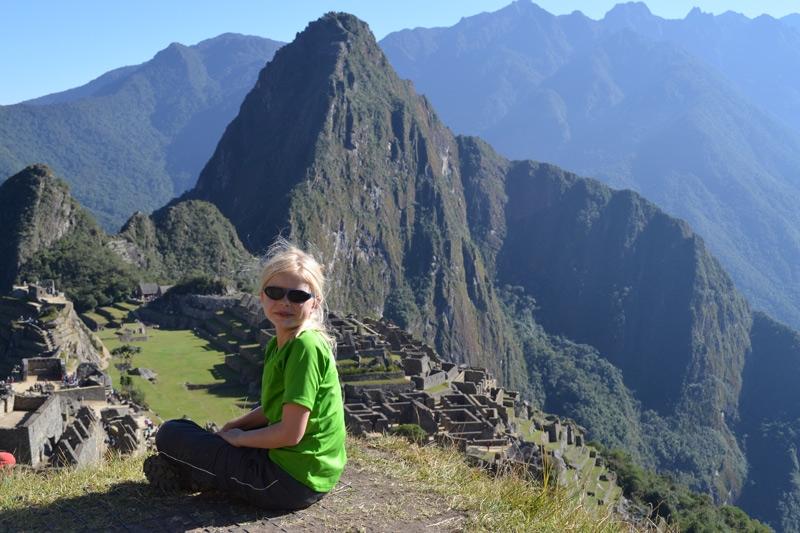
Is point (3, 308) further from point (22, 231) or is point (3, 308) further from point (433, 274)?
point (433, 274)

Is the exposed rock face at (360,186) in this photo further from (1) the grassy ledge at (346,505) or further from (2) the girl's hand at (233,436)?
(2) the girl's hand at (233,436)

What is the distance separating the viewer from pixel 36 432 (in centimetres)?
1677

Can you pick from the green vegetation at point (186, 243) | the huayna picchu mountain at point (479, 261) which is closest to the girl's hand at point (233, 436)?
the green vegetation at point (186, 243)

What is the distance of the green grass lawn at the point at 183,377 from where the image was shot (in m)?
28.4

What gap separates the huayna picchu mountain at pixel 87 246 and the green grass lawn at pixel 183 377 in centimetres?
1260

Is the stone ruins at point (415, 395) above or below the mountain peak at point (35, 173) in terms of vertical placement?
below

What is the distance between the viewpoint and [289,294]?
5.77m

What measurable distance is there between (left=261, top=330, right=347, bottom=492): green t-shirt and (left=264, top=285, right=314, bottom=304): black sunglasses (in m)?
0.27

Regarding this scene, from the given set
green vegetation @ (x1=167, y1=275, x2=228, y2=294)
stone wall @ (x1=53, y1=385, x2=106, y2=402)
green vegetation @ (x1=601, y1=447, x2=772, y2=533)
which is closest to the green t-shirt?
stone wall @ (x1=53, y1=385, x2=106, y2=402)

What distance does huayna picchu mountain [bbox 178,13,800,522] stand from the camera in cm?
11550

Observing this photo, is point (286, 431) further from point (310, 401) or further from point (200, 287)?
point (200, 287)

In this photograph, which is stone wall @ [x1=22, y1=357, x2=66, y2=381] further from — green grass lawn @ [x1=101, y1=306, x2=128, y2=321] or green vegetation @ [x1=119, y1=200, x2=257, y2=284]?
green vegetation @ [x1=119, y1=200, x2=257, y2=284]

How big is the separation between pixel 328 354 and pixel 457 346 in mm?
127275

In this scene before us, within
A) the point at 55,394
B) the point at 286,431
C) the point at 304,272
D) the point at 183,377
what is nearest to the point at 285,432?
the point at 286,431
